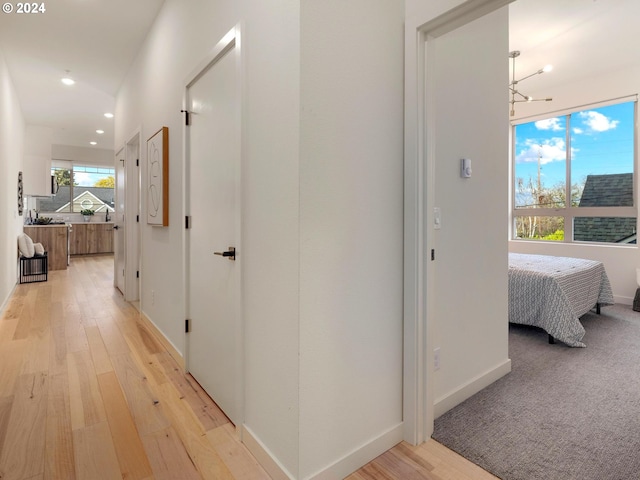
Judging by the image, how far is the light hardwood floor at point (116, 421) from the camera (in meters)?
1.46

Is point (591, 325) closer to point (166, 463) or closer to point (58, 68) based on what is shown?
point (166, 463)

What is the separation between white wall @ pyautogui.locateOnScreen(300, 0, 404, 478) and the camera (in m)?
1.31

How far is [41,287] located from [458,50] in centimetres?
605

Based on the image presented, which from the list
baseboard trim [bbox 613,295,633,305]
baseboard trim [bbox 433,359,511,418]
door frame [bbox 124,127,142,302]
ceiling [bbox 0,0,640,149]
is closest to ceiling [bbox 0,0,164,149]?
ceiling [bbox 0,0,640,149]

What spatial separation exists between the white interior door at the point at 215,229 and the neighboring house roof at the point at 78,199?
27.7 feet

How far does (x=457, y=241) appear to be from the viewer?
196 cm

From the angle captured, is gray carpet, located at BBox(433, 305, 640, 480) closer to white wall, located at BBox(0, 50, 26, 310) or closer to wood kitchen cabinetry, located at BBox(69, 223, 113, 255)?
white wall, located at BBox(0, 50, 26, 310)

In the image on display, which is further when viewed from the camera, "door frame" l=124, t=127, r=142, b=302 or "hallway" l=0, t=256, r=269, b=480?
"door frame" l=124, t=127, r=142, b=302

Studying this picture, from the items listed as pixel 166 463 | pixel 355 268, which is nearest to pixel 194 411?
pixel 166 463

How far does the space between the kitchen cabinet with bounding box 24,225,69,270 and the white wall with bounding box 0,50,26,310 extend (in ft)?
3.81

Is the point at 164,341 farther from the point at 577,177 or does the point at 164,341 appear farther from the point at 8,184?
the point at 577,177

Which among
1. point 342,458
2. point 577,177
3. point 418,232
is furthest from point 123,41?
point 577,177

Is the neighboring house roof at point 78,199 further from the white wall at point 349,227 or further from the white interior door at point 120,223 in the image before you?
the white wall at point 349,227

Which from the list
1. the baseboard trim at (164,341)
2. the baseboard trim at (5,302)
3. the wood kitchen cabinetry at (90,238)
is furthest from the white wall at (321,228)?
the wood kitchen cabinetry at (90,238)
